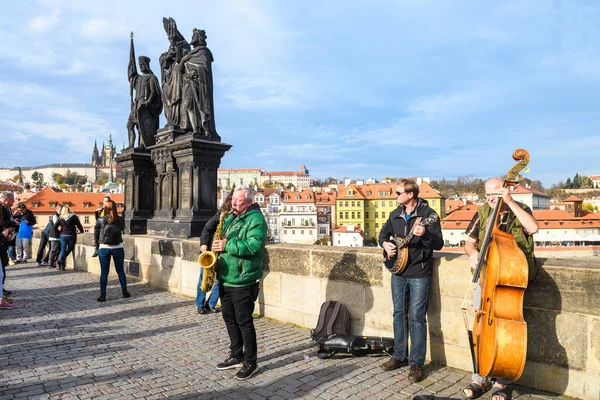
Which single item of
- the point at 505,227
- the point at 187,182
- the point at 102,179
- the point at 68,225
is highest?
the point at 102,179

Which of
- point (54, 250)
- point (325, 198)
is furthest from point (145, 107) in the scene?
point (325, 198)

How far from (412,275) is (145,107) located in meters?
10.2

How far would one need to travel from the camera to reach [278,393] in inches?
144

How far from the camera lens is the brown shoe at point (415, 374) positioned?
3891mm

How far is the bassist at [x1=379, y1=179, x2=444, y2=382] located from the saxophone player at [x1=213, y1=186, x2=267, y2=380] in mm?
1252

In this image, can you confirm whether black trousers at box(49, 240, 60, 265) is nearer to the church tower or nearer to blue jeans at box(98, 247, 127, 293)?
blue jeans at box(98, 247, 127, 293)

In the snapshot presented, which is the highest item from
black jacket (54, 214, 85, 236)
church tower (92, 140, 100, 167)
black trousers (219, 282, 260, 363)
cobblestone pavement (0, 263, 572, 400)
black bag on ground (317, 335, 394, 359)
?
church tower (92, 140, 100, 167)

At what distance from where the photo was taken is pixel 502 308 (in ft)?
10.2

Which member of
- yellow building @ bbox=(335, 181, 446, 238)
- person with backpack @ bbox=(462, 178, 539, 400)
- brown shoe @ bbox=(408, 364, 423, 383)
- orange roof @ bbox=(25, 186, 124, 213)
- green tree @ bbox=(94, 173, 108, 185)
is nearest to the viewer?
person with backpack @ bbox=(462, 178, 539, 400)

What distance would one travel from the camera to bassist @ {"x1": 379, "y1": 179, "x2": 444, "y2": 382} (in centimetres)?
401

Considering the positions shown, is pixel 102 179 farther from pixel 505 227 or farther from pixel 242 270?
pixel 505 227

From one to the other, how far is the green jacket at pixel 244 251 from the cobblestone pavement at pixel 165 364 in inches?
36.9

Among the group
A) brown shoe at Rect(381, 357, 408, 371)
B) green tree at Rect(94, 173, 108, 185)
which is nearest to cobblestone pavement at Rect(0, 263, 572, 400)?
brown shoe at Rect(381, 357, 408, 371)

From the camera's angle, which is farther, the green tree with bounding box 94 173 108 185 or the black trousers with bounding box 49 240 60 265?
the green tree with bounding box 94 173 108 185
